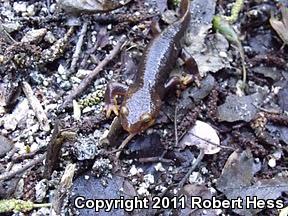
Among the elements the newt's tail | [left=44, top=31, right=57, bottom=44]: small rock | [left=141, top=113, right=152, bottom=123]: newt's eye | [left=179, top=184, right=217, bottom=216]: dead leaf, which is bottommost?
[left=179, top=184, right=217, bottom=216]: dead leaf

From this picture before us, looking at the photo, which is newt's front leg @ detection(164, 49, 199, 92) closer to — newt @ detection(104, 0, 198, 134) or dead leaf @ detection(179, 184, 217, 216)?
newt @ detection(104, 0, 198, 134)

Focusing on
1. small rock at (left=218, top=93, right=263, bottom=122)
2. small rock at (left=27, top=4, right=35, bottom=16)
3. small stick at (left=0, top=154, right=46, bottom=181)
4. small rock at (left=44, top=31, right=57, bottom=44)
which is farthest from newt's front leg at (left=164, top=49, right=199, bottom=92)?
small rock at (left=27, top=4, right=35, bottom=16)

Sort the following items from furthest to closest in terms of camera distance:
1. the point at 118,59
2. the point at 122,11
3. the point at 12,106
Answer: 1. the point at 122,11
2. the point at 118,59
3. the point at 12,106

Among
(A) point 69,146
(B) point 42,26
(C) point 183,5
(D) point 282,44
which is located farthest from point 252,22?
(A) point 69,146

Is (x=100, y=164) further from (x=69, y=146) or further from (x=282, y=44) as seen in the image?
(x=282, y=44)

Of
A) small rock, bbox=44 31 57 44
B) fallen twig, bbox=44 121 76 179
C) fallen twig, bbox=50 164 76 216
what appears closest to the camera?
fallen twig, bbox=50 164 76 216

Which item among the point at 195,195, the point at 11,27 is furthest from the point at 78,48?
the point at 195,195
